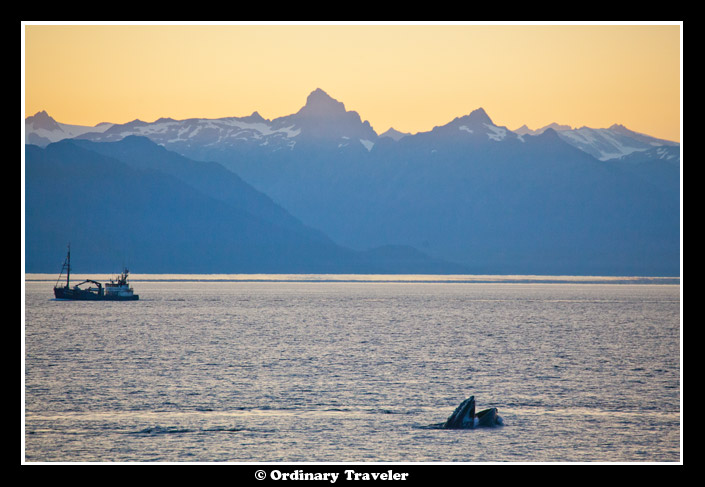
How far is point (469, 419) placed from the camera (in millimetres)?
41000

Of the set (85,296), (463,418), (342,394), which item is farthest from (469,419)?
(85,296)

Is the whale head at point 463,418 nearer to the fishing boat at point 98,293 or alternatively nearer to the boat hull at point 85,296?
the fishing boat at point 98,293

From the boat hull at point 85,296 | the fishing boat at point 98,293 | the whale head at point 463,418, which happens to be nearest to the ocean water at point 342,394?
the whale head at point 463,418

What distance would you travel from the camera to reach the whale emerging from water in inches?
1604

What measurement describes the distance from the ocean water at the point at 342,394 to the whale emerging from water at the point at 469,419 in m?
0.82

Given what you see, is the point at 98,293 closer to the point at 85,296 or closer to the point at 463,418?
the point at 85,296

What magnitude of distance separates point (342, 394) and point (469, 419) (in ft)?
37.7

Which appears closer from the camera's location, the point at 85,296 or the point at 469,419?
the point at 469,419

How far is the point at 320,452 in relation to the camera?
3531cm

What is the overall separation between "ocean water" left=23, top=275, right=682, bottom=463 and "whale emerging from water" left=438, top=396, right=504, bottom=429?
821mm
